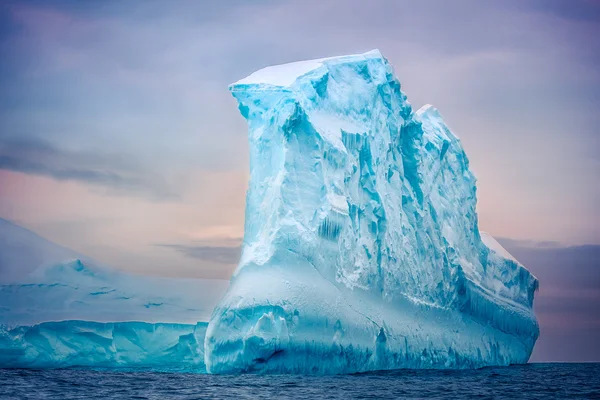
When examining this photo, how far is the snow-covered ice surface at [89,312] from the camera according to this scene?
76.9 ft

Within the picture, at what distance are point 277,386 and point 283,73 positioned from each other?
30.4 feet

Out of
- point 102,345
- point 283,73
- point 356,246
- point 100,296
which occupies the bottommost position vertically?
point 102,345

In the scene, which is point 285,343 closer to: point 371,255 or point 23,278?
point 371,255

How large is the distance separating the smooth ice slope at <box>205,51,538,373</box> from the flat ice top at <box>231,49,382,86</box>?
0.21 ft

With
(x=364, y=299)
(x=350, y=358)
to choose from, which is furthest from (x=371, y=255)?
(x=350, y=358)

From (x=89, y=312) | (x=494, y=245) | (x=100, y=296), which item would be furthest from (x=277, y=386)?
(x=494, y=245)

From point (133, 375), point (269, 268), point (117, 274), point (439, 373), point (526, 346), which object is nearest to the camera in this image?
point (269, 268)

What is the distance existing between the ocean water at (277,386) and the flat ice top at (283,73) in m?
7.81

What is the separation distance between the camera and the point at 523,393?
61.2 ft

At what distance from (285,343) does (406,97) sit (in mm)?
10404

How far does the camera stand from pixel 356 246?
22.8 metres

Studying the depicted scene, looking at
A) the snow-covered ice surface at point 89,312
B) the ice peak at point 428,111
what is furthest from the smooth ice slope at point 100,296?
the ice peak at point 428,111

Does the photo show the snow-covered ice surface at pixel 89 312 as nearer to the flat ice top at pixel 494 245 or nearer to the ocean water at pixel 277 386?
the ocean water at pixel 277 386

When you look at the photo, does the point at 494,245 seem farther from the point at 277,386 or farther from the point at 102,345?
the point at 277,386
